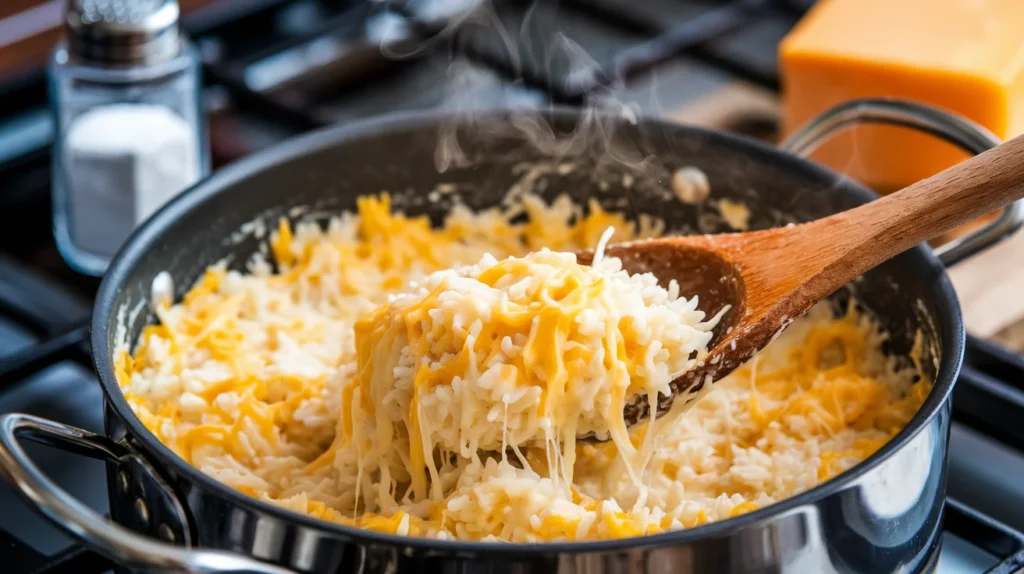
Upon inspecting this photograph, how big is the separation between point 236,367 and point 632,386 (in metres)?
0.44

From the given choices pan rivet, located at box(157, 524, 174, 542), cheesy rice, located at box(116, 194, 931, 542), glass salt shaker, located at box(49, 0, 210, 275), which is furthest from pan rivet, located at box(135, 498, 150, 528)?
glass salt shaker, located at box(49, 0, 210, 275)

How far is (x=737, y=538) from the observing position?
2.71ft

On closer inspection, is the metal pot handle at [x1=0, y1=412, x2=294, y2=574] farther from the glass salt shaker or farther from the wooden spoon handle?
the glass salt shaker

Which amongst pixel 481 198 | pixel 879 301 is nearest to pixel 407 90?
pixel 481 198

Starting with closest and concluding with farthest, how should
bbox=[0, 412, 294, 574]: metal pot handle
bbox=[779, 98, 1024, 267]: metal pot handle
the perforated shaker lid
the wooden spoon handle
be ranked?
bbox=[0, 412, 294, 574]: metal pot handle, the wooden spoon handle, bbox=[779, 98, 1024, 267]: metal pot handle, the perforated shaker lid

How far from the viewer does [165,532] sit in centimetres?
95

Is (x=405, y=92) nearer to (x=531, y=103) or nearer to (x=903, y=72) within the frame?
(x=531, y=103)

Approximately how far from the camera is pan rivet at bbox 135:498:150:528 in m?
0.96

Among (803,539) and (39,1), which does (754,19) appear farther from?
(39,1)

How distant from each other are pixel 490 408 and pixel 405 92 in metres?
1.11

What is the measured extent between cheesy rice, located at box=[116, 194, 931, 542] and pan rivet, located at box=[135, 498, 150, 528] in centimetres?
12

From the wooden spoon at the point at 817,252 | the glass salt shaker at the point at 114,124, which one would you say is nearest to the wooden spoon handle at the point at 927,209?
the wooden spoon at the point at 817,252

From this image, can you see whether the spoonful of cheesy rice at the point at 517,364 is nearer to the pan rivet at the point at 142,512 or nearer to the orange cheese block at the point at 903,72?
the pan rivet at the point at 142,512

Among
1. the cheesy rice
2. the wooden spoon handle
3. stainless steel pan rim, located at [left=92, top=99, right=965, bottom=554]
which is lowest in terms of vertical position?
the cheesy rice
